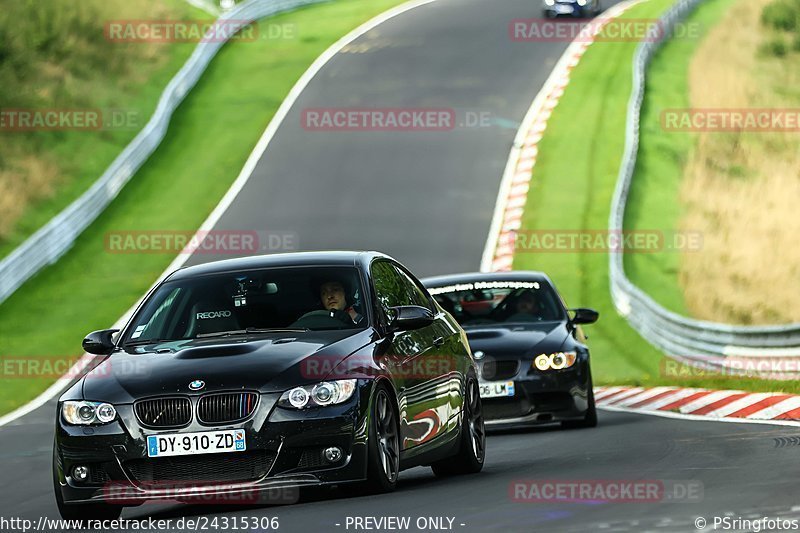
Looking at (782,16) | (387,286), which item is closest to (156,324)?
(387,286)

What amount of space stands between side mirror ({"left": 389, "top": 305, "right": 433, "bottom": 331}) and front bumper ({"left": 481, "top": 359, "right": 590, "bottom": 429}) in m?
5.03

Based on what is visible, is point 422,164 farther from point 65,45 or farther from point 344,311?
point 344,311

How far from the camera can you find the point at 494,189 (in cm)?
3294

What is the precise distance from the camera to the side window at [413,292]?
428 inches

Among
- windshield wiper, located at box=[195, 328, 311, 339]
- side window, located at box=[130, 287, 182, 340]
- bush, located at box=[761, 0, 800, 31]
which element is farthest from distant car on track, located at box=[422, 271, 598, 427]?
bush, located at box=[761, 0, 800, 31]

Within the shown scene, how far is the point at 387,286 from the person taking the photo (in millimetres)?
10422

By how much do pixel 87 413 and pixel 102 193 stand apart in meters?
23.6

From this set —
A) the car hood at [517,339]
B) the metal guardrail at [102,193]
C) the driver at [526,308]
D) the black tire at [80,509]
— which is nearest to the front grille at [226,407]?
the black tire at [80,509]

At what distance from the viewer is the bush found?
2032 inches

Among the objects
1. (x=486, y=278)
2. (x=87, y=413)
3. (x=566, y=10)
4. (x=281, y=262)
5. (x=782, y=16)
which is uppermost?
(x=566, y=10)

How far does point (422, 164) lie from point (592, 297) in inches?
356

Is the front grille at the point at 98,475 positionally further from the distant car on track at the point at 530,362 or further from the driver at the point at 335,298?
the distant car on track at the point at 530,362

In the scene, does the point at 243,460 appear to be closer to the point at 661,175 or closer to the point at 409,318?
the point at 409,318

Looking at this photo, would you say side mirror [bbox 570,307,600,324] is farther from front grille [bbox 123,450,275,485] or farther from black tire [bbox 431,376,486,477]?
front grille [bbox 123,450,275,485]
